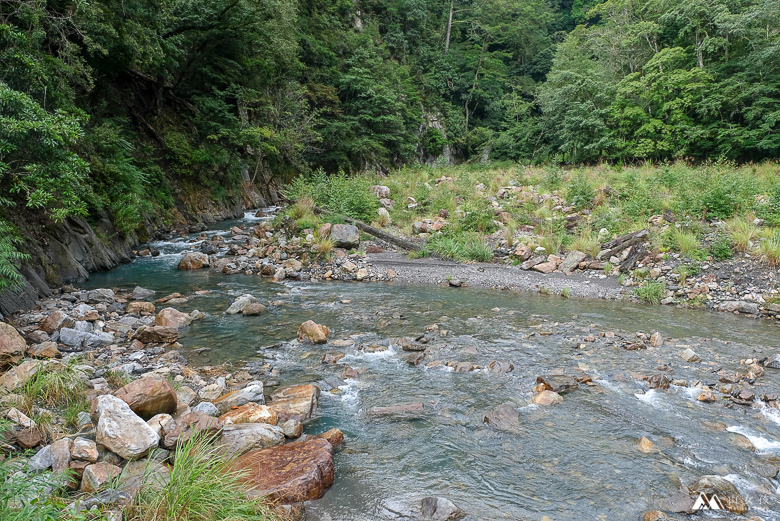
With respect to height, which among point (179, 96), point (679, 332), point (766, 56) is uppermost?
point (179, 96)

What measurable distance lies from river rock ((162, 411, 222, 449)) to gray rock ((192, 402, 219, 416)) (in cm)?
13

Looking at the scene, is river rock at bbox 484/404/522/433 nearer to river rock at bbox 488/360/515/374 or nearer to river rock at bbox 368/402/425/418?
river rock at bbox 368/402/425/418

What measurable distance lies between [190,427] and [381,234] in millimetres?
9604

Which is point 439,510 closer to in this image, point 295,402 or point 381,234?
point 295,402

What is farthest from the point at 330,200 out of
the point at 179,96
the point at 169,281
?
Answer: the point at 179,96

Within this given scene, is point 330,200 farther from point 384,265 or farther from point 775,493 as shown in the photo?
point 775,493

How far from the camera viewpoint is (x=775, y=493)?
10.4 feet

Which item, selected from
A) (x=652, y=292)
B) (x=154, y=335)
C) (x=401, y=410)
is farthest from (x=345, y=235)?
(x=401, y=410)

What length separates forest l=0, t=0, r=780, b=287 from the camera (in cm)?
702

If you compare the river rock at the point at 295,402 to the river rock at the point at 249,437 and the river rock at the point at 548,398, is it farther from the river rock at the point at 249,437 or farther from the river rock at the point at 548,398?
the river rock at the point at 548,398

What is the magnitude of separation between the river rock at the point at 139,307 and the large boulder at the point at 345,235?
5.38 m

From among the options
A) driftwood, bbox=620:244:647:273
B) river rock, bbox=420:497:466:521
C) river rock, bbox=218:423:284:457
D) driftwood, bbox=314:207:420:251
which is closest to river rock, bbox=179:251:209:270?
driftwood, bbox=314:207:420:251

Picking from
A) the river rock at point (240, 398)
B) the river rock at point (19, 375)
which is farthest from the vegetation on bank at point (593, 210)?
the river rock at point (19, 375)

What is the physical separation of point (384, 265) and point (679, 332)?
6.62m
